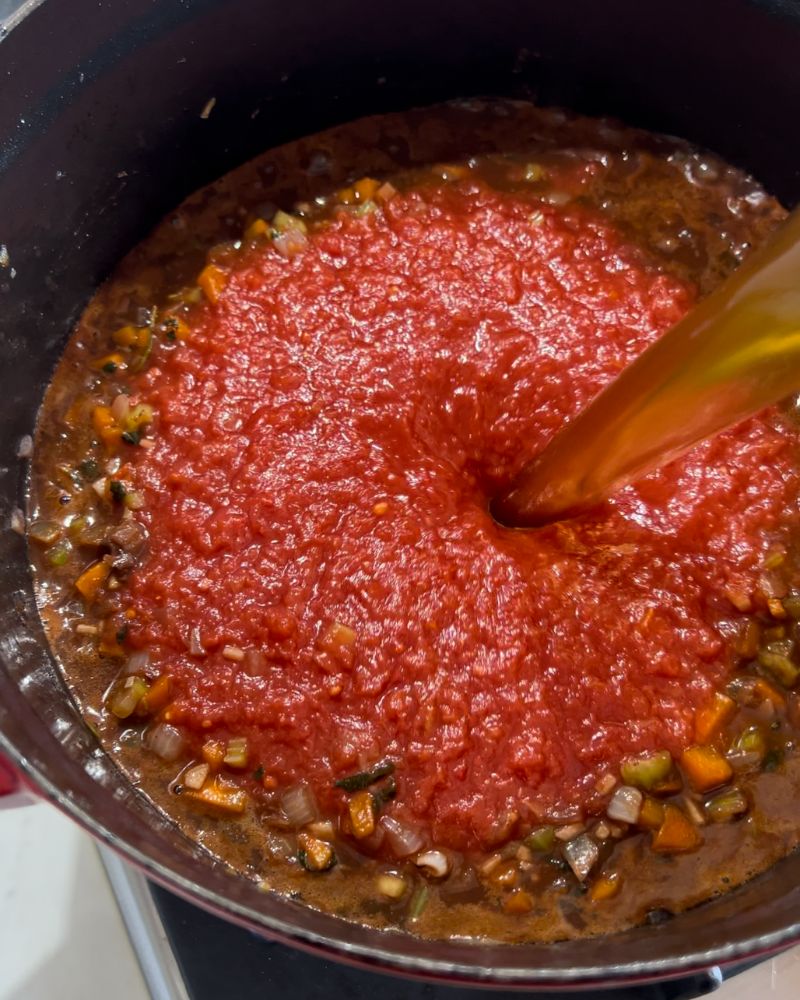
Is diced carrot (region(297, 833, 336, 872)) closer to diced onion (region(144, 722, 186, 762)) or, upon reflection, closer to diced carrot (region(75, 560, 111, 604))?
diced onion (region(144, 722, 186, 762))

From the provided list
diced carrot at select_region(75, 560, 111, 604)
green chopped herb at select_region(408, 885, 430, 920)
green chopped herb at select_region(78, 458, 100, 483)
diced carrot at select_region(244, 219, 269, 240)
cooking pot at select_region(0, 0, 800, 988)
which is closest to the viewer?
cooking pot at select_region(0, 0, 800, 988)

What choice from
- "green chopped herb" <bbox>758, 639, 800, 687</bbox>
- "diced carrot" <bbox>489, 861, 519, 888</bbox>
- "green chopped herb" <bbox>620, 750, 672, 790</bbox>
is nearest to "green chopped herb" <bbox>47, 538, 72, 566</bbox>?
"diced carrot" <bbox>489, 861, 519, 888</bbox>

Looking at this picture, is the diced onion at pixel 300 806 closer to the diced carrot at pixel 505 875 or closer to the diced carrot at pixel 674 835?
the diced carrot at pixel 505 875

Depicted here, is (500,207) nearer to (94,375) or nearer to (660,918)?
(94,375)

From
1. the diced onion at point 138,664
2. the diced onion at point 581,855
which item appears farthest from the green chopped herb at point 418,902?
the diced onion at point 138,664

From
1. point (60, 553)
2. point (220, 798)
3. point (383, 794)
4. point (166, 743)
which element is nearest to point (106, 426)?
point (60, 553)

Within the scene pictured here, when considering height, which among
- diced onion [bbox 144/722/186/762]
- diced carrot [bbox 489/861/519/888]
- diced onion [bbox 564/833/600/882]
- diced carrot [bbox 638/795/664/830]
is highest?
diced onion [bbox 144/722/186/762]
